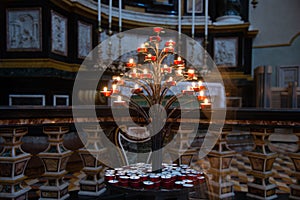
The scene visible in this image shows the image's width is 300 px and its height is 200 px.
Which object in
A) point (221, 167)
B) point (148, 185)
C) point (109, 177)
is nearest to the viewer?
point (148, 185)

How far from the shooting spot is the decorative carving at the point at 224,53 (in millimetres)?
6668

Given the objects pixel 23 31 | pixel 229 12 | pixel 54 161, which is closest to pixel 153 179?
pixel 54 161

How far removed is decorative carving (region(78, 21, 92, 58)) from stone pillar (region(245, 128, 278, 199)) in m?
4.29

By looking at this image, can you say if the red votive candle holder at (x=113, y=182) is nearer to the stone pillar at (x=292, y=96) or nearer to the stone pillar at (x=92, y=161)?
the stone pillar at (x=92, y=161)

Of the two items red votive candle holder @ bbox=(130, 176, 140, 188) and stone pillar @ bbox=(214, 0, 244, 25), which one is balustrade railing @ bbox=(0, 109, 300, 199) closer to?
red votive candle holder @ bbox=(130, 176, 140, 188)

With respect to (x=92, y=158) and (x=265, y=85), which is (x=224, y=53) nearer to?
(x=265, y=85)

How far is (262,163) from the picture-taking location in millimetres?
1816

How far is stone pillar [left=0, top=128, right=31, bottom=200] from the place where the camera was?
1.54 metres

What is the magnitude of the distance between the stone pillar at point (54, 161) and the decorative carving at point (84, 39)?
12.5ft

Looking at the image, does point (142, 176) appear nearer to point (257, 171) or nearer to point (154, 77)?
point (154, 77)

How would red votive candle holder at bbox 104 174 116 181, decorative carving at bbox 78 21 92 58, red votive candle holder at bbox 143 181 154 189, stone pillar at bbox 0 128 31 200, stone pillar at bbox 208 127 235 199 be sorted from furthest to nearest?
decorative carving at bbox 78 21 92 58 < stone pillar at bbox 208 127 235 199 < stone pillar at bbox 0 128 31 200 < red votive candle holder at bbox 104 174 116 181 < red votive candle holder at bbox 143 181 154 189

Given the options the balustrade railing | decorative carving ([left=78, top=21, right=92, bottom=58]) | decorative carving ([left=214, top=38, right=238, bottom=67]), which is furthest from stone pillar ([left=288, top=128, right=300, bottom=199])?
decorative carving ([left=214, top=38, right=238, bottom=67])

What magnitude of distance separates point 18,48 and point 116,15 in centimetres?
242

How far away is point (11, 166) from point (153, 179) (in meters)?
0.88
